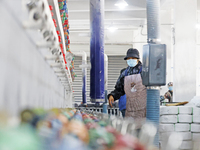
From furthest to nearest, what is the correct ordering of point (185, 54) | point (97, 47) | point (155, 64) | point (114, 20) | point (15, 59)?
point (114, 20), point (185, 54), point (97, 47), point (155, 64), point (15, 59)

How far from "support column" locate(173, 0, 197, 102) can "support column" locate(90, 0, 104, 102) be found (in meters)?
3.06

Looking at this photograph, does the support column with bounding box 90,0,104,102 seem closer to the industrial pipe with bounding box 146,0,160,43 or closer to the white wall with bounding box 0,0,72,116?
the industrial pipe with bounding box 146,0,160,43

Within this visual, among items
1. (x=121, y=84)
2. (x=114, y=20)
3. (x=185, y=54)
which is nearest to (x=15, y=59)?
(x=121, y=84)

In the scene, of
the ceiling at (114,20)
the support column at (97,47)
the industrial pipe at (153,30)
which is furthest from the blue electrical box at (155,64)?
the ceiling at (114,20)

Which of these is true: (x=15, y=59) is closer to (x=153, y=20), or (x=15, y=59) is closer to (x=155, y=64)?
(x=155, y=64)

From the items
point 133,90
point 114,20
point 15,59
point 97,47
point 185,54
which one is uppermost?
point 114,20

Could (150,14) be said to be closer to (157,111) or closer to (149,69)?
(149,69)

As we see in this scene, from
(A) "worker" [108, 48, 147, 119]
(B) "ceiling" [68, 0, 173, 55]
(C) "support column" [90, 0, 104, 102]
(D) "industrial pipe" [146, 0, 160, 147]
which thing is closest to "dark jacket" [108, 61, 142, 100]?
(A) "worker" [108, 48, 147, 119]

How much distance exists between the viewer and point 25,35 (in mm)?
1163

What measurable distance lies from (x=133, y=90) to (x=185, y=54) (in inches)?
127

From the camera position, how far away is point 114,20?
10.7 metres

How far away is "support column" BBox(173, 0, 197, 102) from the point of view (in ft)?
22.7

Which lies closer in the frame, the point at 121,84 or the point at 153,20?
the point at 153,20

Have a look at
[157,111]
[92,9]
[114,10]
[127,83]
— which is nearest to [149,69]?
[157,111]
